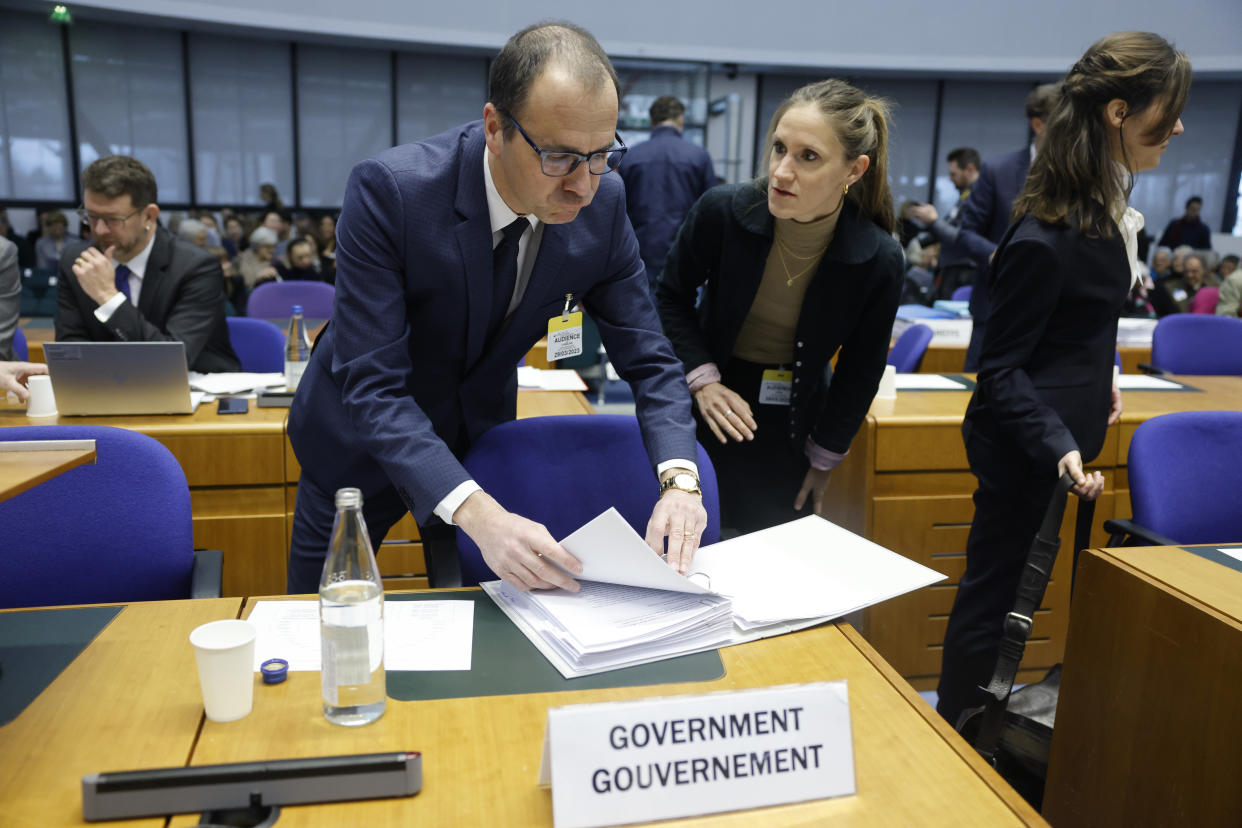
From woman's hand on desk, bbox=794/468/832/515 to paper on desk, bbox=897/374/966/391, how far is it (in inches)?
35.7

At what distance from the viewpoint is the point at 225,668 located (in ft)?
3.14

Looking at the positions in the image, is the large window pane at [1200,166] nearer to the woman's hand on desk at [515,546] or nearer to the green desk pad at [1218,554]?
the green desk pad at [1218,554]

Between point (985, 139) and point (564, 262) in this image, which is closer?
point (564, 262)

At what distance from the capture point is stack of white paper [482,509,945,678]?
43.4 inches

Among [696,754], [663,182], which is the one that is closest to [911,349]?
[663,182]

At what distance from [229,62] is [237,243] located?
87.4 inches

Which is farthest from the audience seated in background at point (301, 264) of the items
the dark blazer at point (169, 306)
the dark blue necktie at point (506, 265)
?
the dark blue necktie at point (506, 265)

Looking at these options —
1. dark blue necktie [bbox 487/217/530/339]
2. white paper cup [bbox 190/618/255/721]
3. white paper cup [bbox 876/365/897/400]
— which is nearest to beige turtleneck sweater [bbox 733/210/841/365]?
dark blue necktie [bbox 487/217/530/339]

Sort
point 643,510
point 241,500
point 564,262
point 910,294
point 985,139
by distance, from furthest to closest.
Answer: point 985,139, point 910,294, point 241,500, point 643,510, point 564,262

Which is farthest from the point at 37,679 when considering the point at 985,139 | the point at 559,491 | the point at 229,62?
the point at 985,139

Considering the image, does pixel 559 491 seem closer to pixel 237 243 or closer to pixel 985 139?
pixel 237 243

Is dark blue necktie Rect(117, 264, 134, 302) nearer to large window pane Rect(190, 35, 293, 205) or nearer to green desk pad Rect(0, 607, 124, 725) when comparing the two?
Result: green desk pad Rect(0, 607, 124, 725)

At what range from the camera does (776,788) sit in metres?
0.85

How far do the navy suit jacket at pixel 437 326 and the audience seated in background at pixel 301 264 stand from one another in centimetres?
436
